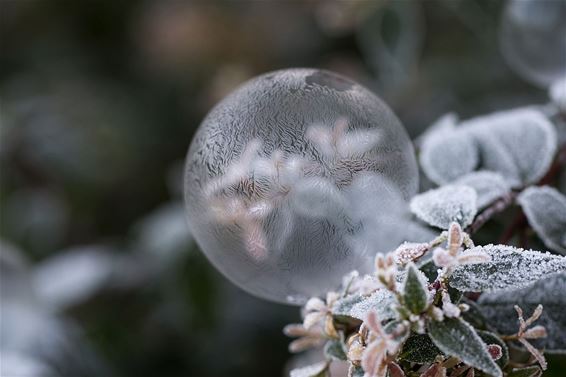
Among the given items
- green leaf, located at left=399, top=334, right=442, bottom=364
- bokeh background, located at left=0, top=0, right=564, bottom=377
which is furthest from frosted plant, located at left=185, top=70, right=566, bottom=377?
bokeh background, located at left=0, top=0, right=564, bottom=377

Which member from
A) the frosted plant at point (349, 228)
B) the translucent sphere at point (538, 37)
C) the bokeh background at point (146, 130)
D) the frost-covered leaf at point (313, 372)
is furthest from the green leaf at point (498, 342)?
the translucent sphere at point (538, 37)

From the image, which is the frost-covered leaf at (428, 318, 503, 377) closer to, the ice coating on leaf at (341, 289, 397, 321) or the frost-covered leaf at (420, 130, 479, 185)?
the ice coating on leaf at (341, 289, 397, 321)

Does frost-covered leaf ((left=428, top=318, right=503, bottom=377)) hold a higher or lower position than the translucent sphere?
lower

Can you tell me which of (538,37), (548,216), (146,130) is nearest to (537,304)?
(548,216)

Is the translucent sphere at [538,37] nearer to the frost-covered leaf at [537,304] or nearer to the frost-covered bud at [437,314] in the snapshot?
the frost-covered leaf at [537,304]

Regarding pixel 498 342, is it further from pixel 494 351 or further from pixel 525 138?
pixel 525 138

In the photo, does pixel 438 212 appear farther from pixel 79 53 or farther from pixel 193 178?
pixel 79 53
